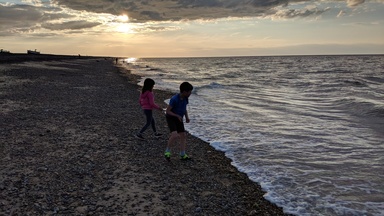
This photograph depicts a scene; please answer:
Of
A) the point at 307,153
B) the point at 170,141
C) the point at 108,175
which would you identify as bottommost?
the point at 307,153

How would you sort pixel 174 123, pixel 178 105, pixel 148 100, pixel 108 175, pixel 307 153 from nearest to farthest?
pixel 108 175
pixel 178 105
pixel 174 123
pixel 307 153
pixel 148 100

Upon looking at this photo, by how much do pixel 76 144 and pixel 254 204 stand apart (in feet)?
19.6

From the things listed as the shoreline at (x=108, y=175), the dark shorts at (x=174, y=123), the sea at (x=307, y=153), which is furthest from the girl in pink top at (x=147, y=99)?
the sea at (x=307, y=153)

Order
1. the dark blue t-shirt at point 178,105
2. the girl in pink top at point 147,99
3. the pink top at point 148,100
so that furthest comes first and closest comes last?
the pink top at point 148,100 → the girl in pink top at point 147,99 → the dark blue t-shirt at point 178,105

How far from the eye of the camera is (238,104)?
21156mm

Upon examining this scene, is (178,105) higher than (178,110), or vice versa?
(178,105)

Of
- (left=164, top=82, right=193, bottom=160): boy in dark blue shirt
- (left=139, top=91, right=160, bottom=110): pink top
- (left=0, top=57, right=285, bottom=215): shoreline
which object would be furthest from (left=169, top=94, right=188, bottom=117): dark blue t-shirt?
(left=139, top=91, right=160, bottom=110): pink top

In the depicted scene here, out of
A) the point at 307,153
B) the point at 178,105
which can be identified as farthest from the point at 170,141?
the point at 307,153

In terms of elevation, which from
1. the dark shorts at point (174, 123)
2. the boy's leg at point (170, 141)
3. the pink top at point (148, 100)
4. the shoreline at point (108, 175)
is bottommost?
the shoreline at point (108, 175)

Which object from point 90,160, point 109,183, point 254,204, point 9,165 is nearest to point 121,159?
point 90,160

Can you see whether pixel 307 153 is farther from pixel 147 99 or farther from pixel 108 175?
pixel 108 175

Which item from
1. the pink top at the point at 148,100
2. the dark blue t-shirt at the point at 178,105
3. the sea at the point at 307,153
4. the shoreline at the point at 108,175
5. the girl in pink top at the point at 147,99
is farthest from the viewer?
the pink top at the point at 148,100

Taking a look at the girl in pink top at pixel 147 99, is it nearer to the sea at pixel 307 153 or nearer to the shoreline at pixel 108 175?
the shoreline at pixel 108 175

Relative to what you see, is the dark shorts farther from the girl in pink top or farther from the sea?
the sea
